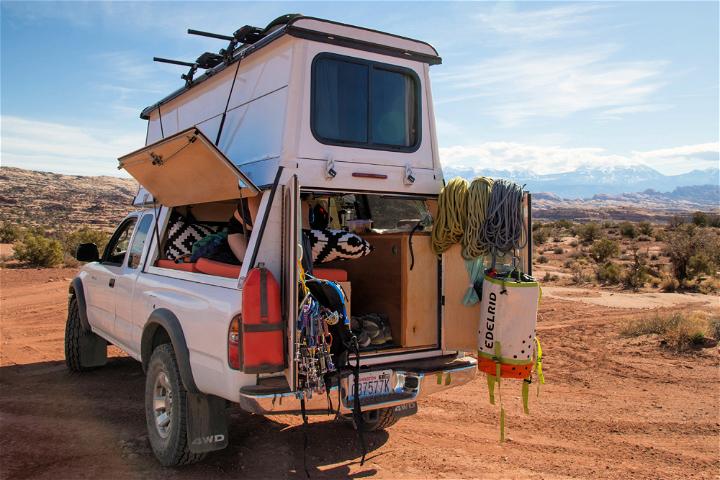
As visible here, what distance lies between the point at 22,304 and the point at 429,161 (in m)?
9.79

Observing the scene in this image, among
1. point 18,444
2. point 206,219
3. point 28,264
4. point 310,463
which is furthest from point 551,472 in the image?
point 28,264

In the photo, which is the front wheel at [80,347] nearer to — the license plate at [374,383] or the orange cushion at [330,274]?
the orange cushion at [330,274]

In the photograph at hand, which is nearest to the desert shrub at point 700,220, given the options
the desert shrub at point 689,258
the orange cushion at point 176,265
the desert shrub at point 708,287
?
the desert shrub at point 689,258

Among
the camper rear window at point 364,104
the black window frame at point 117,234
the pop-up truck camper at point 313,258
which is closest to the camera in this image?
the pop-up truck camper at point 313,258

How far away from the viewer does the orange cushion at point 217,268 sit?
419 cm

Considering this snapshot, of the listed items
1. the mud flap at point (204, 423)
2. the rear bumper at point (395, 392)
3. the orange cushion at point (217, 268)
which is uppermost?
the orange cushion at point (217, 268)

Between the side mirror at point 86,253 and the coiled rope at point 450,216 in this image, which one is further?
the side mirror at point 86,253

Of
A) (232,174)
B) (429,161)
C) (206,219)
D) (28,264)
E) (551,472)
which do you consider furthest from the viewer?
(28,264)

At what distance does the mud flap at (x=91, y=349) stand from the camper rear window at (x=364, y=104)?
164 inches

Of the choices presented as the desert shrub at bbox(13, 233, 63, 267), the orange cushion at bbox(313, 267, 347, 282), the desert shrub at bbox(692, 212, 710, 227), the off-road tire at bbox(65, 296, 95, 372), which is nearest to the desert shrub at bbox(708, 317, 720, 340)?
the orange cushion at bbox(313, 267, 347, 282)

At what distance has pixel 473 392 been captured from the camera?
6.57 m

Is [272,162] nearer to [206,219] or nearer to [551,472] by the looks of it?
[206,219]

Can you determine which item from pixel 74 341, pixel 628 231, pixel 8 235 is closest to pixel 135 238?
pixel 74 341

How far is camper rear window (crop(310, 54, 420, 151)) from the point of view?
4.68 meters
